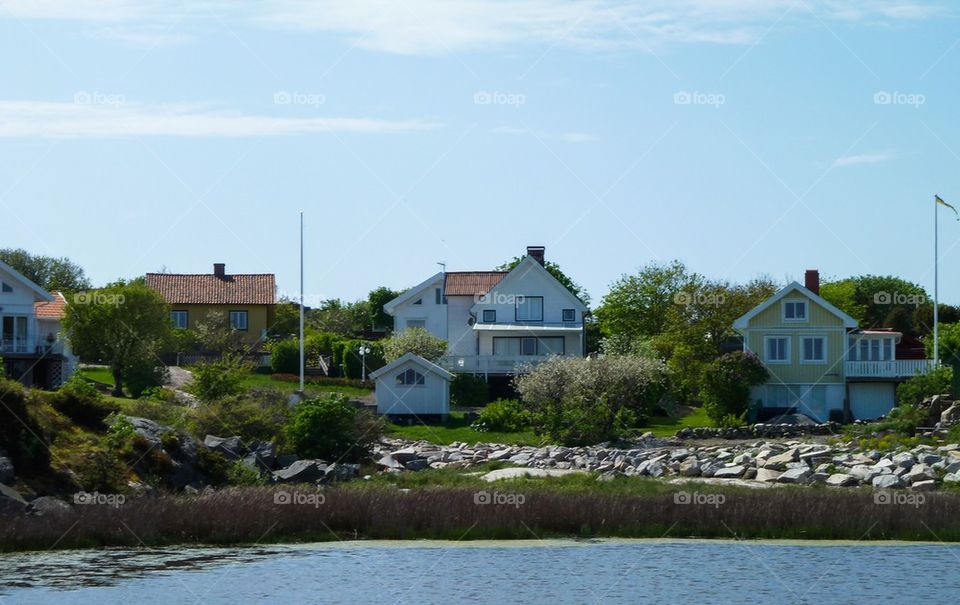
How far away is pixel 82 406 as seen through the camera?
34.9 m

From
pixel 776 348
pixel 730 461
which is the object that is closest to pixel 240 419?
pixel 730 461

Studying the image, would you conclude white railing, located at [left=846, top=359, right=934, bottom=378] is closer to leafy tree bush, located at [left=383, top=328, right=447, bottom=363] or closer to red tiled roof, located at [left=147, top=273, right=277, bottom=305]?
leafy tree bush, located at [left=383, top=328, right=447, bottom=363]

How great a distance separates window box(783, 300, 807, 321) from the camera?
62206 mm

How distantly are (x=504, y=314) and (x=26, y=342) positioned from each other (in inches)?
1029

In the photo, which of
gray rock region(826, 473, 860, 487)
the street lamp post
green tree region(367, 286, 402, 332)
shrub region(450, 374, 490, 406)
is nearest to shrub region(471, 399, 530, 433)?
shrub region(450, 374, 490, 406)

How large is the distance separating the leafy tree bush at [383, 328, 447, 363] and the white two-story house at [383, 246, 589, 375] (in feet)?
9.87

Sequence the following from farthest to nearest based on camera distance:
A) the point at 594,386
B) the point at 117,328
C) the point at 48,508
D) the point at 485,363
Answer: the point at 485,363
the point at 117,328
the point at 594,386
the point at 48,508

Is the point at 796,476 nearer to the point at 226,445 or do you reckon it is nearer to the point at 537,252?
the point at 226,445

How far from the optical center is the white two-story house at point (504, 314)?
245 ft

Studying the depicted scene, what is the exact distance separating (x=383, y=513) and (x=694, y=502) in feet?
22.6

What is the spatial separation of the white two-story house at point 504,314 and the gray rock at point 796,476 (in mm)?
34724

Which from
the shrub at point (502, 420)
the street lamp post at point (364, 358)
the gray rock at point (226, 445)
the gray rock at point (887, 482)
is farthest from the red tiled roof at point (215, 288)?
the gray rock at point (887, 482)

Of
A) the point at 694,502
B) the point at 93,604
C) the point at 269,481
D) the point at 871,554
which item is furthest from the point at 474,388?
the point at 93,604

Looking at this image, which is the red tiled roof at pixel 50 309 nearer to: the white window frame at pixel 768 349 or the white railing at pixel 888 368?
the white window frame at pixel 768 349
